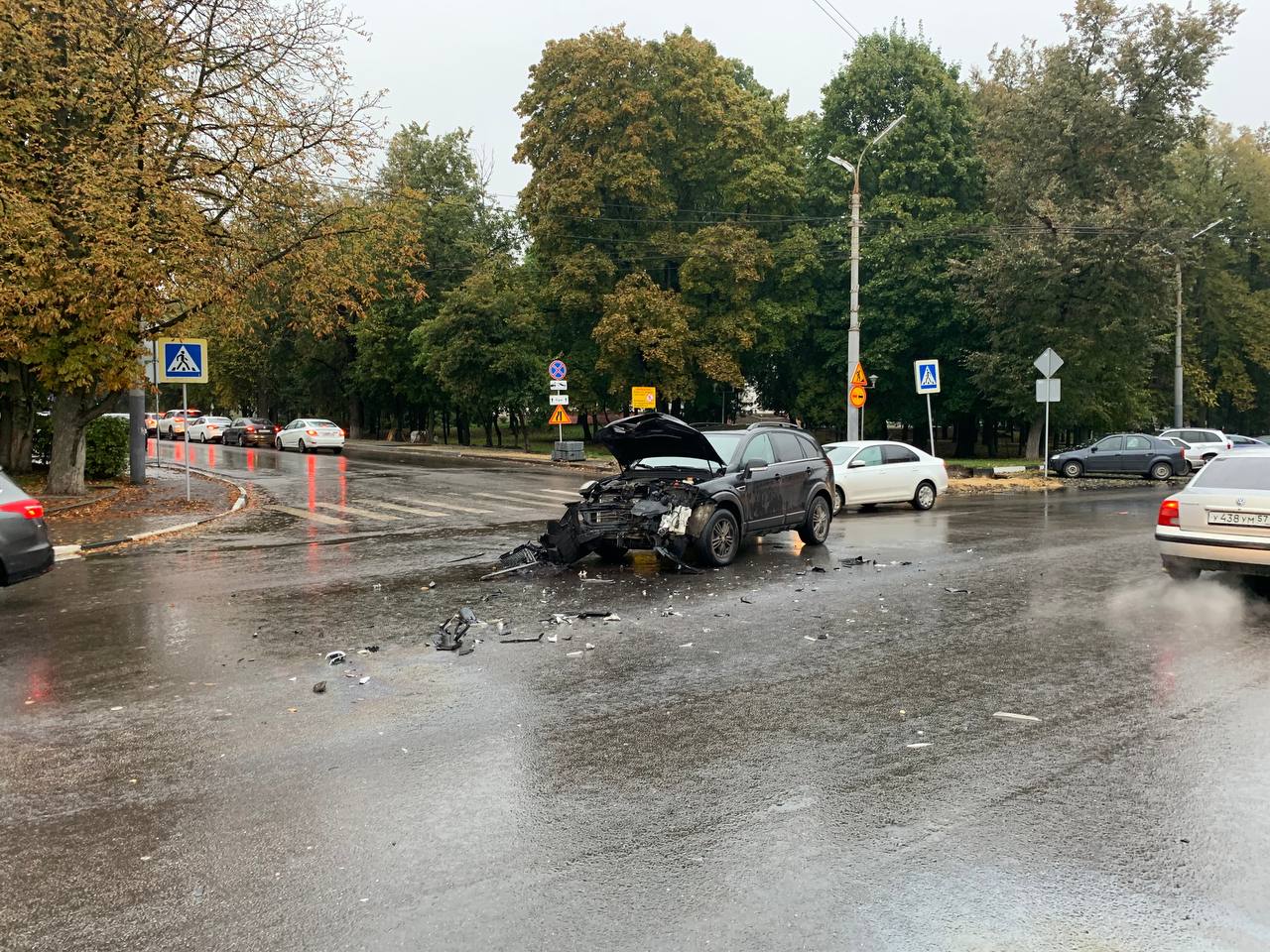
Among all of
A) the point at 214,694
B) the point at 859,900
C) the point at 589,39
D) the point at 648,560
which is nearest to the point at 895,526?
the point at 648,560

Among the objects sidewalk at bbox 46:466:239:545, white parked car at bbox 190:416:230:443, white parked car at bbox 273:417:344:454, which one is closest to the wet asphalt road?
sidewalk at bbox 46:466:239:545

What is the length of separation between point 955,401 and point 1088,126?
1156 centimetres

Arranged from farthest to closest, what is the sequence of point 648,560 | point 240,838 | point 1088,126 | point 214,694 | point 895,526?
point 1088,126
point 895,526
point 648,560
point 214,694
point 240,838

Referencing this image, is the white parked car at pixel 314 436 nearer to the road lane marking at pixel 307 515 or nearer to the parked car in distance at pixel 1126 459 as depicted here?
the road lane marking at pixel 307 515

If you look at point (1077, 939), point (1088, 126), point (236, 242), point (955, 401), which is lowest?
point (1077, 939)

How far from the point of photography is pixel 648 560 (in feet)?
42.6

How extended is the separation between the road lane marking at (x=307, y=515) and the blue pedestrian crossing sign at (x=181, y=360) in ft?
10.4

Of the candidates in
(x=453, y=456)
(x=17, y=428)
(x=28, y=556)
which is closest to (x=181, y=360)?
(x=17, y=428)

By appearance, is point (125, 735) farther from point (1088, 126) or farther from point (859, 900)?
point (1088, 126)

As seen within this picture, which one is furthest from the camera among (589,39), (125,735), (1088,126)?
(589,39)

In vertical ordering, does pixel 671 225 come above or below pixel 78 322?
above

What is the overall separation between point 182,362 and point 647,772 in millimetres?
18985

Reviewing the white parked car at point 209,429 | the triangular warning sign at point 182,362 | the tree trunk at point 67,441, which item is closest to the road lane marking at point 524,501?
the triangular warning sign at point 182,362

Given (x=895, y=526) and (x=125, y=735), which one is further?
(x=895, y=526)
